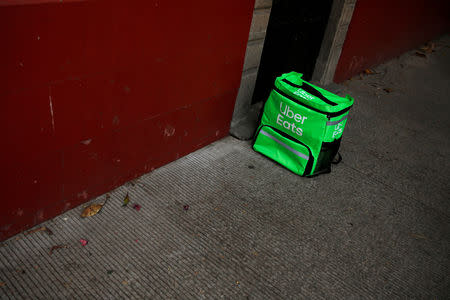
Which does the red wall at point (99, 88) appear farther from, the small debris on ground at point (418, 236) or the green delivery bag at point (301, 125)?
the small debris on ground at point (418, 236)

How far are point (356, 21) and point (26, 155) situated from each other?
135 inches

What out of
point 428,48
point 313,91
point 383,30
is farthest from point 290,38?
point 428,48

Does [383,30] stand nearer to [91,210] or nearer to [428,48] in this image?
[428,48]

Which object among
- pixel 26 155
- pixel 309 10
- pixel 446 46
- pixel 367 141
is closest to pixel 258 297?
pixel 26 155

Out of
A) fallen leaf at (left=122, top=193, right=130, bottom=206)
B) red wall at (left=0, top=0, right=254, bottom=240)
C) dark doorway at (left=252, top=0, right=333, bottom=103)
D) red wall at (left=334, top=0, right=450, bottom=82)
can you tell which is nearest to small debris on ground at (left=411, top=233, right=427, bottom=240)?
dark doorway at (left=252, top=0, right=333, bottom=103)

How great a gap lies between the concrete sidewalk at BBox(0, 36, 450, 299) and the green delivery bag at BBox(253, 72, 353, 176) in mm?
105

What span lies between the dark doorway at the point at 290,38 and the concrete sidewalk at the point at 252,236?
27.4 inches

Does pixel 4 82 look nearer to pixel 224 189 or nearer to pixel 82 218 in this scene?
pixel 82 218

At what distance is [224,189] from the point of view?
265 cm

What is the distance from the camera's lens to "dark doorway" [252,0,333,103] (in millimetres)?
3223

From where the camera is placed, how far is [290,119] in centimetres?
283

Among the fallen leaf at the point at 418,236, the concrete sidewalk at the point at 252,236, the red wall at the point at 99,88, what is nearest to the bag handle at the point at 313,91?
the red wall at the point at 99,88

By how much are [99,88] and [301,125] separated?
139cm

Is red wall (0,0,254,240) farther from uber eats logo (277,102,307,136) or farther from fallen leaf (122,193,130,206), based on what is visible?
uber eats logo (277,102,307,136)
